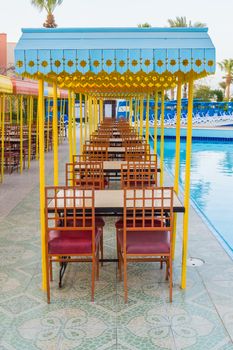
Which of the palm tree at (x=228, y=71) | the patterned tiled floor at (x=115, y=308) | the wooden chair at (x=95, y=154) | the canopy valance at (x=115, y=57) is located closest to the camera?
the patterned tiled floor at (x=115, y=308)

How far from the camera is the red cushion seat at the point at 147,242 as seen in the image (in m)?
4.00

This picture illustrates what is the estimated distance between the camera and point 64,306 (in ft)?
12.9

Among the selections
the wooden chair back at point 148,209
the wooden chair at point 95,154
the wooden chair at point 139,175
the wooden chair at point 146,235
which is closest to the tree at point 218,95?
the wooden chair at point 95,154

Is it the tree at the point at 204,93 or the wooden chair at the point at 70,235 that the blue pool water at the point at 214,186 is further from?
the tree at the point at 204,93

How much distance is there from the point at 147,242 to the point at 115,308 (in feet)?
2.03

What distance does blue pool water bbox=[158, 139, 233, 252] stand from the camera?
25.7 ft

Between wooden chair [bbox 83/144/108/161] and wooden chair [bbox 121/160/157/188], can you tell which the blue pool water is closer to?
wooden chair [bbox 121/160/157/188]

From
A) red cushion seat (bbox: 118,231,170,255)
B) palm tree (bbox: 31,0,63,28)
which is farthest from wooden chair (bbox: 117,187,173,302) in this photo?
palm tree (bbox: 31,0,63,28)

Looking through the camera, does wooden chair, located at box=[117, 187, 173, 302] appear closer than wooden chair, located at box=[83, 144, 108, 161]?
Yes

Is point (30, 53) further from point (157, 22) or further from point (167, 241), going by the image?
point (157, 22)

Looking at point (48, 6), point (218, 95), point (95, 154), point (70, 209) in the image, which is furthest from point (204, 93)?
point (70, 209)

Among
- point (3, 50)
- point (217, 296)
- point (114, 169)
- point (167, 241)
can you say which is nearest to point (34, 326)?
point (167, 241)

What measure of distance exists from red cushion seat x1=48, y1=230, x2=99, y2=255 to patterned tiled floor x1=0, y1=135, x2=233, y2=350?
43 centimetres

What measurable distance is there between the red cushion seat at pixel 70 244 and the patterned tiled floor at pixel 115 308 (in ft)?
1.41
